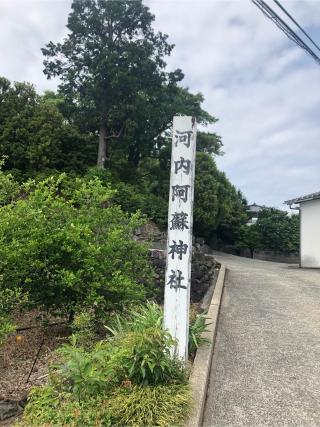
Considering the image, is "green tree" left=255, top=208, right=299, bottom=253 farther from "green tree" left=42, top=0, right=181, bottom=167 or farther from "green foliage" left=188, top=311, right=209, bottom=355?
"green foliage" left=188, top=311, right=209, bottom=355

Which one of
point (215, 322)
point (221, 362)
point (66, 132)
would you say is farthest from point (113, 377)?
point (66, 132)

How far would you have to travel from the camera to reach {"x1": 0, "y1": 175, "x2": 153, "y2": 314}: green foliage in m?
4.77

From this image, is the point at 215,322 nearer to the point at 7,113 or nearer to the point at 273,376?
the point at 273,376

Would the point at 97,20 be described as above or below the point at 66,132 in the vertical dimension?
above

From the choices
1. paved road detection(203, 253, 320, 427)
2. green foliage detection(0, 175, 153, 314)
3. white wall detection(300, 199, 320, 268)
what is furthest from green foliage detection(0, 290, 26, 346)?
white wall detection(300, 199, 320, 268)

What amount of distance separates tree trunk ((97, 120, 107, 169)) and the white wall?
31.2 feet

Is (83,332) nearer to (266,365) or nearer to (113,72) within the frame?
(266,365)

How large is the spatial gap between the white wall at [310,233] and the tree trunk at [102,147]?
951 cm

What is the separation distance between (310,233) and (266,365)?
14.6 meters

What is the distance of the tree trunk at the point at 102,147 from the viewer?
59.5ft

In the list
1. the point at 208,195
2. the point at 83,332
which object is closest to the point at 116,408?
the point at 83,332

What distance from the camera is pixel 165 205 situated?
1812cm

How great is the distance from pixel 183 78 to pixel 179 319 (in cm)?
1769

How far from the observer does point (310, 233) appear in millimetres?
18359
